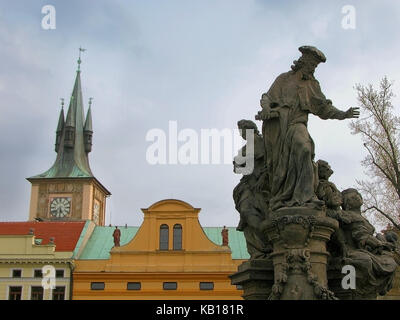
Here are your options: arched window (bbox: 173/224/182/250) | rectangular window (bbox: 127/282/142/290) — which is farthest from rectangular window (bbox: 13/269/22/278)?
arched window (bbox: 173/224/182/250)

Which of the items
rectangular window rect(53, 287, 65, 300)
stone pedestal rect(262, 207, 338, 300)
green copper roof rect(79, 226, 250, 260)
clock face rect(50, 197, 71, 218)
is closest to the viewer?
stone pedestal rect(262, 207, 338, 300)

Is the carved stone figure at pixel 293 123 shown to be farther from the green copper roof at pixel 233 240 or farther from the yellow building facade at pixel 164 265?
the green copper roof at pixel 233 240

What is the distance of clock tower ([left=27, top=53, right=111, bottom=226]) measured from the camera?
63656 mm

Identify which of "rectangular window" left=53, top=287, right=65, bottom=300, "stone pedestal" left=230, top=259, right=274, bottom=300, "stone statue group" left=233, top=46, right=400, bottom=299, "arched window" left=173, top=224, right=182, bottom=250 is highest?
"arched window" left=173, top=224, right=182, bottom=250

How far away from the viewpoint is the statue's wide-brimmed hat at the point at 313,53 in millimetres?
7633

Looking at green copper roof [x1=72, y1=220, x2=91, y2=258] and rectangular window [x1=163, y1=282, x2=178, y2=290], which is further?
green copper roof [x1=72, y1=220, x2=91, y2=258]

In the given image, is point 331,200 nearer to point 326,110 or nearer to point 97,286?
point 326,110

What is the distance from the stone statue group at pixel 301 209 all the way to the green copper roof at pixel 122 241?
29.5m

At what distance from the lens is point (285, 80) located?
7844 mm

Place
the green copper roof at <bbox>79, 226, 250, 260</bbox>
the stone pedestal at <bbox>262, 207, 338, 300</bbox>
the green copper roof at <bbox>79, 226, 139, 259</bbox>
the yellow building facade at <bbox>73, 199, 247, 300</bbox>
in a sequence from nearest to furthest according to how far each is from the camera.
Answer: the stone pedestal at <bbox>262, 207, 338, 300</bbox> < the yellow building facade at <bbox>73, 199, 247, 300</bbox> < the green copper roof at <bbox>79, 226, 250, 260</bbox> < the green copper roof at <bbox>79, 226, 139, 259</bbox>

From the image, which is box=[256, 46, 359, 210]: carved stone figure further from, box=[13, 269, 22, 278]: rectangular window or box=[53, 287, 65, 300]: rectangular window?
box=[13, 269, 22, 278]: rectangular window

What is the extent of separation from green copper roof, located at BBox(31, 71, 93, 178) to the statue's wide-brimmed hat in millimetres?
59767
